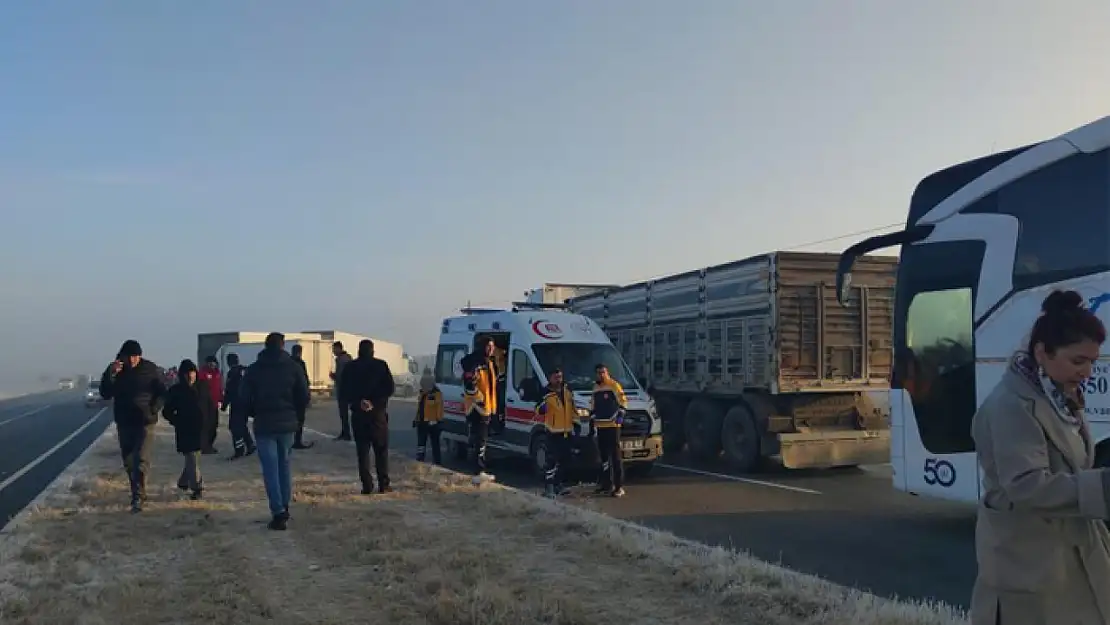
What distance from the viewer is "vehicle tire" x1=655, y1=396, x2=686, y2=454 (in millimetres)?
17094

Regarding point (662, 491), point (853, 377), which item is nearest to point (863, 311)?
point (853, 377)

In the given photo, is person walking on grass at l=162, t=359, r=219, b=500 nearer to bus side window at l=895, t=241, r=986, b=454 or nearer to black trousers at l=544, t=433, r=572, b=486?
black trousers at l=544, t=433, r=572, b=486

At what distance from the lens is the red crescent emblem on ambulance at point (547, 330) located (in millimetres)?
14727

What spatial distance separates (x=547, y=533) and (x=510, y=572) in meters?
1.50

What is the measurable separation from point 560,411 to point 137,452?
5.09 metres

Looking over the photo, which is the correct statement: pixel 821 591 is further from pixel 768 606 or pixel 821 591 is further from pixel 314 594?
pixel 314 594

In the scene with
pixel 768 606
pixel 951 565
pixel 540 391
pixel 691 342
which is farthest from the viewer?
pixel 691 342

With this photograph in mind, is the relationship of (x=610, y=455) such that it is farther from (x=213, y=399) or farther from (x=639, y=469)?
(x=213, y=399)

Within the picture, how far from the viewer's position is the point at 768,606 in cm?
586

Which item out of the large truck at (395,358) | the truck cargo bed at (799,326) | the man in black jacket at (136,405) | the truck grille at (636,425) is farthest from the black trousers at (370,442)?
the large truck at (395,358)

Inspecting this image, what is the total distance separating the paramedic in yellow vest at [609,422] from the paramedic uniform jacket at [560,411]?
1.05ft

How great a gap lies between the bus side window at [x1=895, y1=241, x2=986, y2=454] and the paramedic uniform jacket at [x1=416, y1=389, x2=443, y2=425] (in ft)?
28.2

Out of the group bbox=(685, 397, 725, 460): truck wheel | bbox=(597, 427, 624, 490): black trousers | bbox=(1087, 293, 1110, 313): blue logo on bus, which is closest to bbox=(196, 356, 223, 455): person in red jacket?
bbox=(597, 427, 624, 490): black trousers

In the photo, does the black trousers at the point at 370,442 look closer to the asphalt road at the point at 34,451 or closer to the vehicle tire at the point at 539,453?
the vehicle tire at the point at 539,453
